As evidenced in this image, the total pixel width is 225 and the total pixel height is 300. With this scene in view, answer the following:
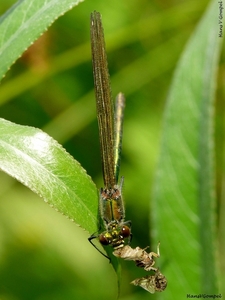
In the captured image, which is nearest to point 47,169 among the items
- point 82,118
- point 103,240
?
point 103,240

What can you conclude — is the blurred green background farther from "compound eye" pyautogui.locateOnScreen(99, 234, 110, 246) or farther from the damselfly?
"compound eye" pyautogui.locateOnScreen(99, 234, 110, 246)

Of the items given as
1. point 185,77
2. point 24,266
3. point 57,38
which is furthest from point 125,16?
point 24,266

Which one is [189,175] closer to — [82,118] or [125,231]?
[125,231]

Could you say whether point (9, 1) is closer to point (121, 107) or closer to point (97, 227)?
point (121, 107)

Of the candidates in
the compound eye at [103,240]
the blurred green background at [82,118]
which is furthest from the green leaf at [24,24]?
the blurred green background at [82,118]

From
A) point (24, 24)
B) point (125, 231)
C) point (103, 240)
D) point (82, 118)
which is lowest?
point (103, 240)

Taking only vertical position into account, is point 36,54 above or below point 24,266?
above
